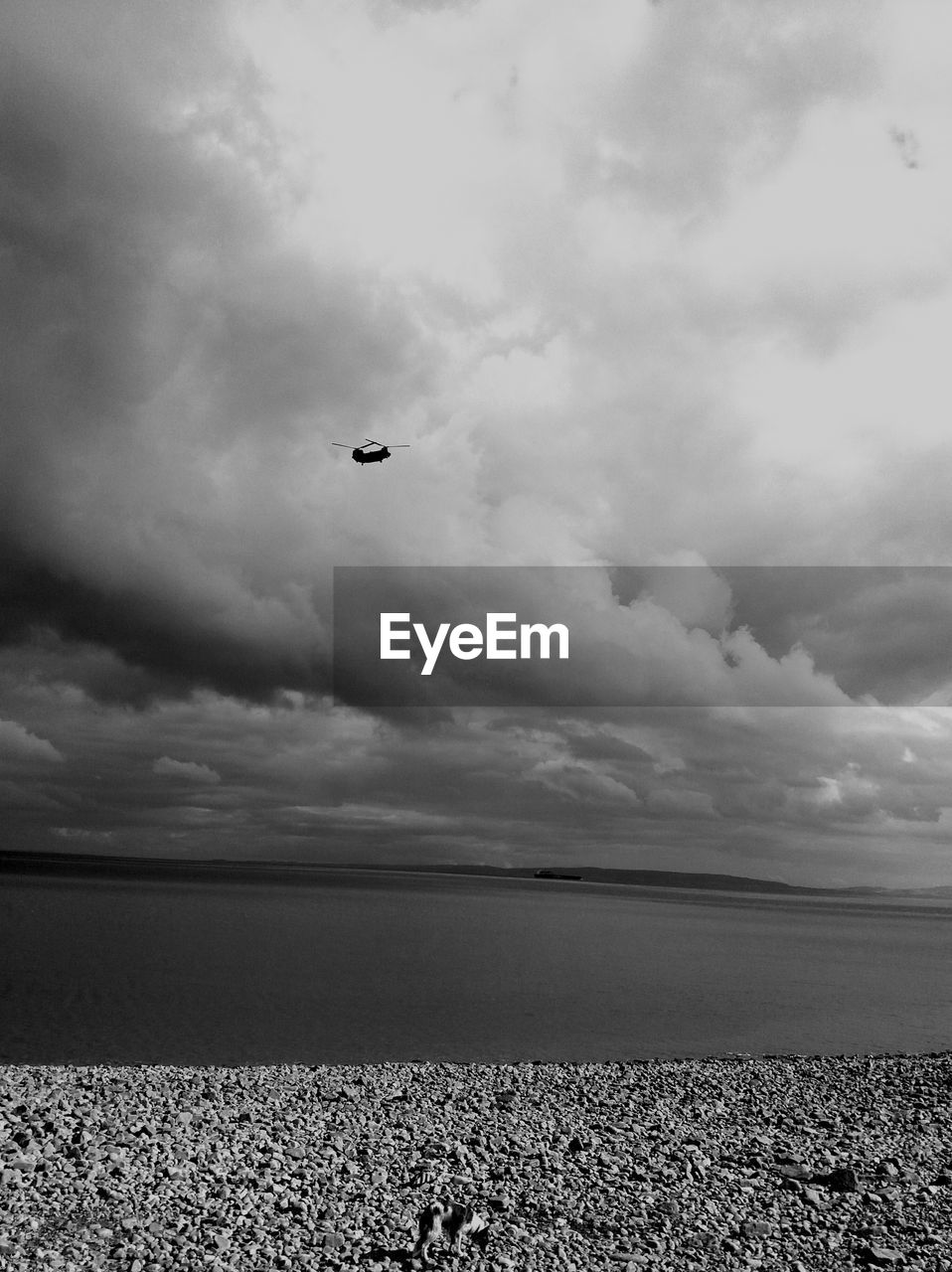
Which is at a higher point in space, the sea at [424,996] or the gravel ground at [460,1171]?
the gravel ground at [460,1171]

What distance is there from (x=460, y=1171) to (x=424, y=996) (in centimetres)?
2406

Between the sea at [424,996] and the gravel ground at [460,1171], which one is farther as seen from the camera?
the sea at [424,996]

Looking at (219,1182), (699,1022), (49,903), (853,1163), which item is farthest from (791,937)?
(219,1182)

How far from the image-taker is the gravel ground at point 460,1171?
11523 mm

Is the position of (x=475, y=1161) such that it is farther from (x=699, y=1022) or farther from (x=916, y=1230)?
(x=699, y=1022)

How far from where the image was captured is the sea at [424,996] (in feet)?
89.8

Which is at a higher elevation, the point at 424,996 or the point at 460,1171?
the point at 460,1171

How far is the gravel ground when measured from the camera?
11.5 m

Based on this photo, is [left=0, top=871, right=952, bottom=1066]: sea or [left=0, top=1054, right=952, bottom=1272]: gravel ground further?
[left=0, top=871, right=952, bottom=1066]: sea

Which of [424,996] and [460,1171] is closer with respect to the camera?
[460,1171]

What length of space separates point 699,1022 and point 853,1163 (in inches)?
746

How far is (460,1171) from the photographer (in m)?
14.1

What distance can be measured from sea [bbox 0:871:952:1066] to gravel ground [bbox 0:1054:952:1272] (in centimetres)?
695

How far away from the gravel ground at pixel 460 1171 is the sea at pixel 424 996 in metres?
6.95
